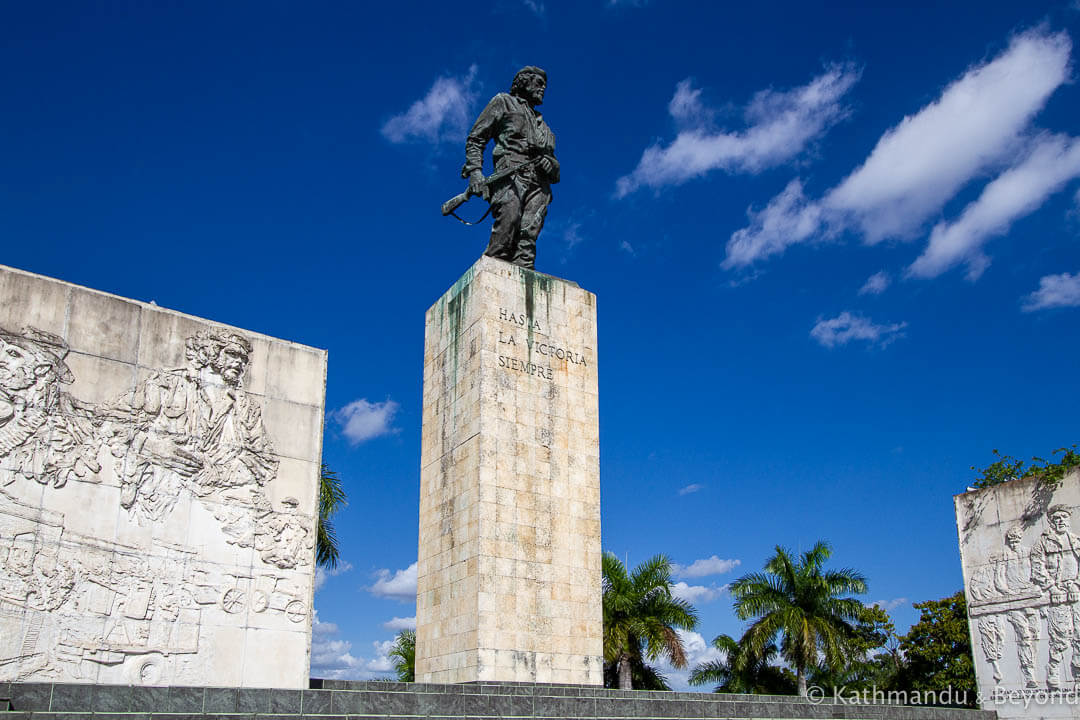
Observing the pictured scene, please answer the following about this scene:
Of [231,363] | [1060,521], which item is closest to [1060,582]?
[1060,521]

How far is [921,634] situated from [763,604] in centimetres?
355

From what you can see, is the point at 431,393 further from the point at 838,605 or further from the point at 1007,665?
the point at 838,605

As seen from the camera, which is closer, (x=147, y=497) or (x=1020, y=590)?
(x=147, y=497)

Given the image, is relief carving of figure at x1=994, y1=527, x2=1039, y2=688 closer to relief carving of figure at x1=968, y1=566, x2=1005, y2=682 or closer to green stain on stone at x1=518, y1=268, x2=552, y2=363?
relief carving of figure at x1=968, y1=566, x2=1005, y2=682

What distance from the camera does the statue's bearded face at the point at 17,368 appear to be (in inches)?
349

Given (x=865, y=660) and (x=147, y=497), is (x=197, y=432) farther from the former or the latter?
(x=865, y=660)

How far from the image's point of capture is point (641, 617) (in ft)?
72.7

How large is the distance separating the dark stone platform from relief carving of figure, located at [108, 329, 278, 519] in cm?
233

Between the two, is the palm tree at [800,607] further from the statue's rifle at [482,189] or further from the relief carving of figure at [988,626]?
the statue's rifle at [482,189]

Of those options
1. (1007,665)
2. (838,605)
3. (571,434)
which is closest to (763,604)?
(838,605)

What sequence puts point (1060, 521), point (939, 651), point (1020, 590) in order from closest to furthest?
point (1060, 521) < point (1020, 590) < point (939, 651)

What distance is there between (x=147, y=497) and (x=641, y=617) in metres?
14.8

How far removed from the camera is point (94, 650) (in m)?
8.71

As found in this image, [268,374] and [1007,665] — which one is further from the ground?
[268,374]
